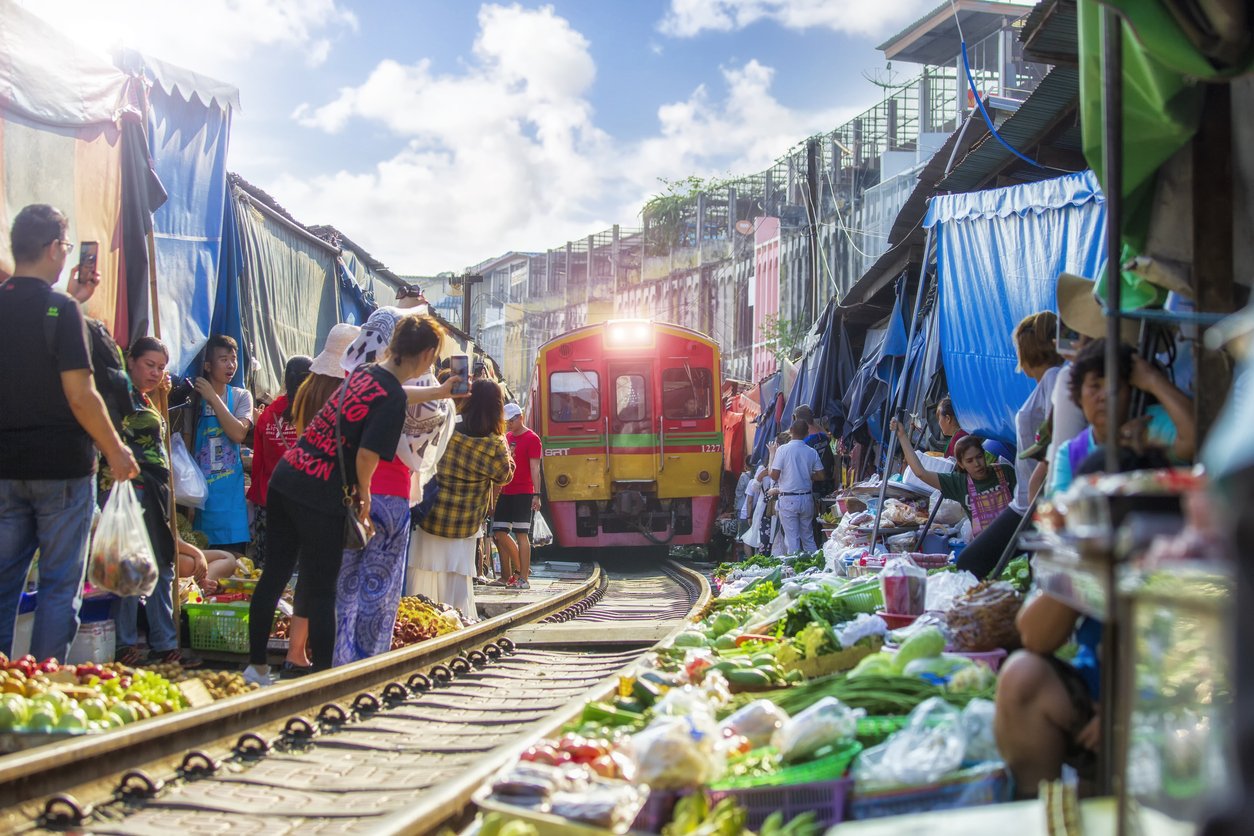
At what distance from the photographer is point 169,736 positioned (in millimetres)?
4445

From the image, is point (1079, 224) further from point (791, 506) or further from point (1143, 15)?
point (791, 506)

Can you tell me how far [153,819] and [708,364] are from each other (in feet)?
46.9

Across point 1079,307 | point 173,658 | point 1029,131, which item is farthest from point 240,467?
point 1029,131

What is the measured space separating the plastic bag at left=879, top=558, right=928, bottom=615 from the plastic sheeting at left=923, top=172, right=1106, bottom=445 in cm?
257

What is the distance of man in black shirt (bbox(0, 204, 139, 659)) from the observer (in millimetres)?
5184

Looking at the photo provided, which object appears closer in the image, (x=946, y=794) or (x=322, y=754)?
(x=946, y=794)

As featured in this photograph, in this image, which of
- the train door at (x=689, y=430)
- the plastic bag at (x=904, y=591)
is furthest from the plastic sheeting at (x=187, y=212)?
the train door at (x=689, y=430)

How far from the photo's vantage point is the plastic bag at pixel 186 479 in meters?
7.84

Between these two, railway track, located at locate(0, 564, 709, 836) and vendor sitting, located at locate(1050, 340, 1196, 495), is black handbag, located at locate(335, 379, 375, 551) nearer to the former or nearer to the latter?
railway track, located at locate(0, 564, 709, 836)

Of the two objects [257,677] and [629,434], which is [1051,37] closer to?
[257,677]

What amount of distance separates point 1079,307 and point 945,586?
1.41 meters

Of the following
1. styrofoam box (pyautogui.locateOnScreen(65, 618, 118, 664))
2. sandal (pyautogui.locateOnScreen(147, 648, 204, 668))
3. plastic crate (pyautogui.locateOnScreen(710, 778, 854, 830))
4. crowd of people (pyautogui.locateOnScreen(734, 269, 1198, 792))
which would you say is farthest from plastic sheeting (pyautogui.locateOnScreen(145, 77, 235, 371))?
plastic crate (pyautogui.locateOnScreen(710, 778, 854, 830))

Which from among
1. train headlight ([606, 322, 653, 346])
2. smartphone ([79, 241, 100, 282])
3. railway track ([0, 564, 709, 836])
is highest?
train headlight ([606, 322, 653, 346])

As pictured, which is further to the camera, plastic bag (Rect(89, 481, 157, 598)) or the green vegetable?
plastic bag (Rect(89, 481, 157, 598))
